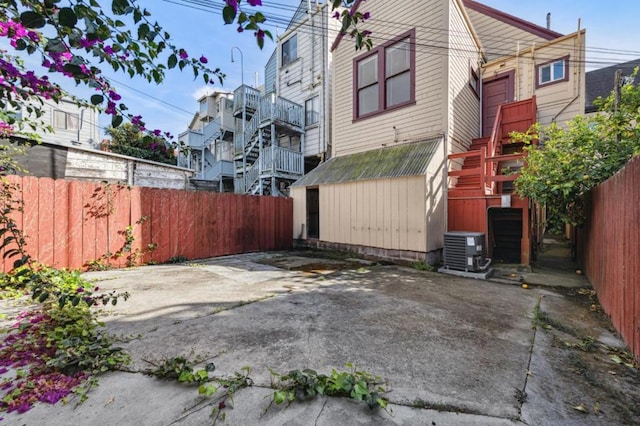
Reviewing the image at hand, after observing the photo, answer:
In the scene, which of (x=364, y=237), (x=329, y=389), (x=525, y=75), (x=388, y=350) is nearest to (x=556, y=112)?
(x=525, y=75)

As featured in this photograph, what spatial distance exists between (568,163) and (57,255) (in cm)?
903

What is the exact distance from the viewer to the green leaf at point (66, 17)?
113cm

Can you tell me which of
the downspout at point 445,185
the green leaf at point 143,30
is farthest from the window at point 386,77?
the green leaf at point 143,30

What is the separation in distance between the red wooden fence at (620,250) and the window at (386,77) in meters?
4.96

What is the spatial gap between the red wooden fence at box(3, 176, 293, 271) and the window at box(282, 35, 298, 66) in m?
7.81

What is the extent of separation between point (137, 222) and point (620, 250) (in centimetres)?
780

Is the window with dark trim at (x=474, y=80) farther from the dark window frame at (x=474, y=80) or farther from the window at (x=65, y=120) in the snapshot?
the window at (x=65, y=120)

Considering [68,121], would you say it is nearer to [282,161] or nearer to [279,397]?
[282,161]

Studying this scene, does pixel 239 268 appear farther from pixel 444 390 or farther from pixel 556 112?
pixel 556 112

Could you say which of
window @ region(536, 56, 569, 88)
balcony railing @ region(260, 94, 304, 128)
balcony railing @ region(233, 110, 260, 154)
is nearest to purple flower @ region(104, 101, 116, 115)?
balcony railing @ region(260, 94, 304, 128)

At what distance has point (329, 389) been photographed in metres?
1.73

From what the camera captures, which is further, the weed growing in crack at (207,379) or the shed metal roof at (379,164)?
the shed metal roof at (379,164)

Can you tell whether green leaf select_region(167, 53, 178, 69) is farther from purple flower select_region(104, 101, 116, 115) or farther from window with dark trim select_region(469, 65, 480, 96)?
window with dark trim select_region(469, 65, 480, 96)

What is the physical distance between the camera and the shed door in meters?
8.91
